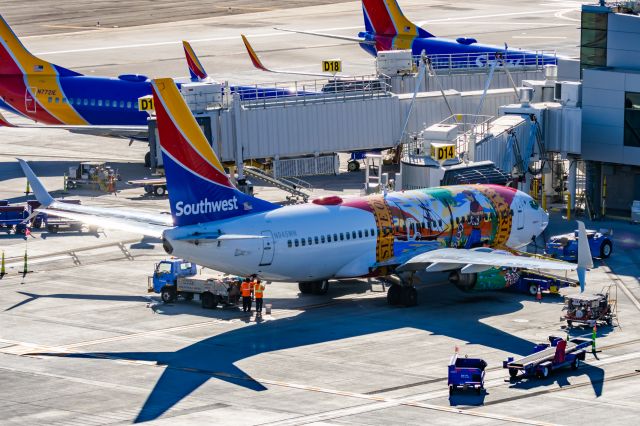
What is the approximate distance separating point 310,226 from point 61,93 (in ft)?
158

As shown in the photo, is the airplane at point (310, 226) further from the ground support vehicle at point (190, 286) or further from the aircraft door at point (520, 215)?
the ground support vehicle at point (190, 286)

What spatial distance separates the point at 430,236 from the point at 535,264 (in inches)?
346

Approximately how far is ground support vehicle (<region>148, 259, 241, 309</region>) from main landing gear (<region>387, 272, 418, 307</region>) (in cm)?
723

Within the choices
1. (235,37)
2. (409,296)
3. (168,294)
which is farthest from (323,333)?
(235,37)

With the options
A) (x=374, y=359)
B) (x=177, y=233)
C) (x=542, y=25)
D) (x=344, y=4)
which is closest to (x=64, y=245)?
(x=177, y=233)

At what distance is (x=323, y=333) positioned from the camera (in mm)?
61188

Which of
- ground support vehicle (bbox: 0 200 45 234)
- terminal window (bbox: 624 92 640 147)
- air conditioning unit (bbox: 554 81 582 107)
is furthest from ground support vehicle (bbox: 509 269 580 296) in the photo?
ground support vehicle (bbox: 0 200 45 234)

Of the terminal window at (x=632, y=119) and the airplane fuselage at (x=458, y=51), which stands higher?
the airplane fuselage at (x=458, y=51)

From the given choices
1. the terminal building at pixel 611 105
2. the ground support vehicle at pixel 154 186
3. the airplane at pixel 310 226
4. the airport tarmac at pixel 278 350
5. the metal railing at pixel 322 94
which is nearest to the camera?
the airport tarmac at pixel 278 350

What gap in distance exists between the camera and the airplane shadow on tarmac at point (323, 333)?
177 feet

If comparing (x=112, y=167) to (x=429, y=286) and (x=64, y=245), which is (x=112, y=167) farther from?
(x=429, y=286)

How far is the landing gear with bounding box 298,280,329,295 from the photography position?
6794 centimetres

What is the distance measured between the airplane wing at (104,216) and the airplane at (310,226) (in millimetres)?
51

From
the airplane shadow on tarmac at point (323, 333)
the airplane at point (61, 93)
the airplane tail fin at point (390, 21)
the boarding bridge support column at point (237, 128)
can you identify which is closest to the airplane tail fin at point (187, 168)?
the airplane shadow on tarmac at point (323, 333)
